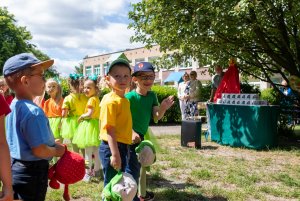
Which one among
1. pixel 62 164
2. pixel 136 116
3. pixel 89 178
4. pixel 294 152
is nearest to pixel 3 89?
pixel 89 178

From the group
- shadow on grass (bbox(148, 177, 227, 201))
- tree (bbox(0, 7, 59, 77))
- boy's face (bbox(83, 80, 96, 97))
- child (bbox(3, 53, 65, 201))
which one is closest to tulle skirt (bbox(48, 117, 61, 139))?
boy's face (bbox(83, 80, 96, 97))

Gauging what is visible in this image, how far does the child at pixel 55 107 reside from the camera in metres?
6.56

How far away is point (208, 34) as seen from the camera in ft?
32.3

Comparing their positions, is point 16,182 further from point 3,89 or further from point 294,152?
point 294,152

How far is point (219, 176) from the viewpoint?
6.23 meters

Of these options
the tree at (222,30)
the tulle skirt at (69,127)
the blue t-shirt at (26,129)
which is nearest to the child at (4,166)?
the blue t-shirt at (26,129)

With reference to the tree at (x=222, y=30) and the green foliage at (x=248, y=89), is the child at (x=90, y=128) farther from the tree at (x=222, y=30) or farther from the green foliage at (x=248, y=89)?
the green foliage at (x=248, y=89)

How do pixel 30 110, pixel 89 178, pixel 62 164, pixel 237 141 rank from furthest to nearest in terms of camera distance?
pixel 237 141
pixel 89 178
pixel 62 164
pixel 30 110

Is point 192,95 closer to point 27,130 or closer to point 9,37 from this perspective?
point 27,130

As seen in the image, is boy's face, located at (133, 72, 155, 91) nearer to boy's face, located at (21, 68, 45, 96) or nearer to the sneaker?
the sneaker

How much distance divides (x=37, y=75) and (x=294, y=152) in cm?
756

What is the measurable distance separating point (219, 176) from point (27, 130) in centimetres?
445

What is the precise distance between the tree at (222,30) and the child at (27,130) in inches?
235

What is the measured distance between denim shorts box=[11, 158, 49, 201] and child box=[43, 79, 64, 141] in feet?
13.4
